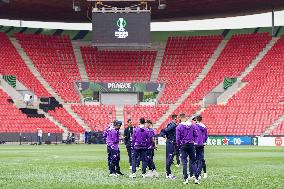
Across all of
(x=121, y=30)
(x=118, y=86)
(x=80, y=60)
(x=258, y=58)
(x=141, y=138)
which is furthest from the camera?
(x=80, y=60)

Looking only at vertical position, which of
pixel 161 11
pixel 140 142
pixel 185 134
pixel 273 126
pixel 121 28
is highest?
pixel 161 11

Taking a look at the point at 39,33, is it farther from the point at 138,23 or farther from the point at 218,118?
the point at 218,118

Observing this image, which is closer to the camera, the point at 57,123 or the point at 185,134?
the point at 185,134

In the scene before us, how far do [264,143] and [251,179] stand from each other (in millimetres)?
39629

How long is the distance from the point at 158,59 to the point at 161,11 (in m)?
10.3

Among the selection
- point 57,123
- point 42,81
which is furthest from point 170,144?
point 42,81

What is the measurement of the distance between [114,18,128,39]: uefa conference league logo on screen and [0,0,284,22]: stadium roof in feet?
10.7

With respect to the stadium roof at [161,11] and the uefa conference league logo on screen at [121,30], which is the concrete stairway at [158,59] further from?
the uefa conference league logo on screen at [121,30]

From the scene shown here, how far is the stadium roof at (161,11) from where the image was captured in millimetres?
64500

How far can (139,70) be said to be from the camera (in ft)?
251

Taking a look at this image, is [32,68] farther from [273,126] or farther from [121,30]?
[273,126]

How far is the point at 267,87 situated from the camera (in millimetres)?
67000

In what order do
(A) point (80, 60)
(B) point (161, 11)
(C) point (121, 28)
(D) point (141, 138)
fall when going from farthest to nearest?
(A) point (80, 60)
(B) point (161, 11)
(C) point (121, 28)
(D) point (141, 138)

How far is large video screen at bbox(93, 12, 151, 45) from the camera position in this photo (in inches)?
2383
